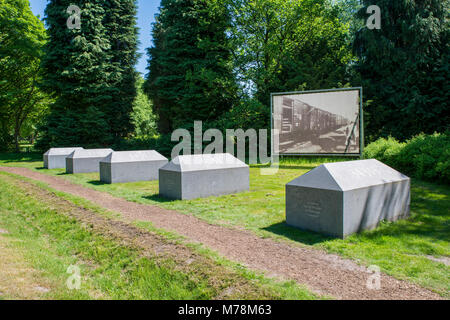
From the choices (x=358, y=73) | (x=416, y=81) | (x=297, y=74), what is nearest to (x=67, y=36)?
(x=297, y=74)

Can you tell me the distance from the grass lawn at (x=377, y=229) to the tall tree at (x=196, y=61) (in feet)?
48.7

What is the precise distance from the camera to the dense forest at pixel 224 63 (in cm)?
2061

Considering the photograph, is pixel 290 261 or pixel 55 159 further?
pixel 55 159

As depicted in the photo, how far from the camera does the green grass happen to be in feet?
13.4

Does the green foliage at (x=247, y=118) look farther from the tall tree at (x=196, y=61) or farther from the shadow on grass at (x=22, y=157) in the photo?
the shadow on grass at (x=22, y=157)

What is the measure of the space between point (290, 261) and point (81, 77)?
26126mm

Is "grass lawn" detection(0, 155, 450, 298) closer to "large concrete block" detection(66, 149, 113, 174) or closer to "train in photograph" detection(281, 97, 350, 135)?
"large concrete block" detection(66, 149, 113, 174)

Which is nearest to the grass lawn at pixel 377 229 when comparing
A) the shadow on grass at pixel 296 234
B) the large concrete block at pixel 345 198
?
the shadow on grass at pixel 296 234

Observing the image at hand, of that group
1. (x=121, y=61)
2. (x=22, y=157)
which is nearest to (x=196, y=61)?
(x=121, y=61)

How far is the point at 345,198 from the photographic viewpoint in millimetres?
5434

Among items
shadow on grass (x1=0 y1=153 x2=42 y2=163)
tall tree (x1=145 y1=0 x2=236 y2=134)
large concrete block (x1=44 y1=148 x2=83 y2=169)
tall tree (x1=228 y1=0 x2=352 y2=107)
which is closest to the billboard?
tall tree (x1=228 y1=0 x2=352 y2=107)

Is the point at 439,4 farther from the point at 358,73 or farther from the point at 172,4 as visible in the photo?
the point at 172,4

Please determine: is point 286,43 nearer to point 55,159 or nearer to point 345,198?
point 55,159

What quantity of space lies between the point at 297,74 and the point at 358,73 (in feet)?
13.6
